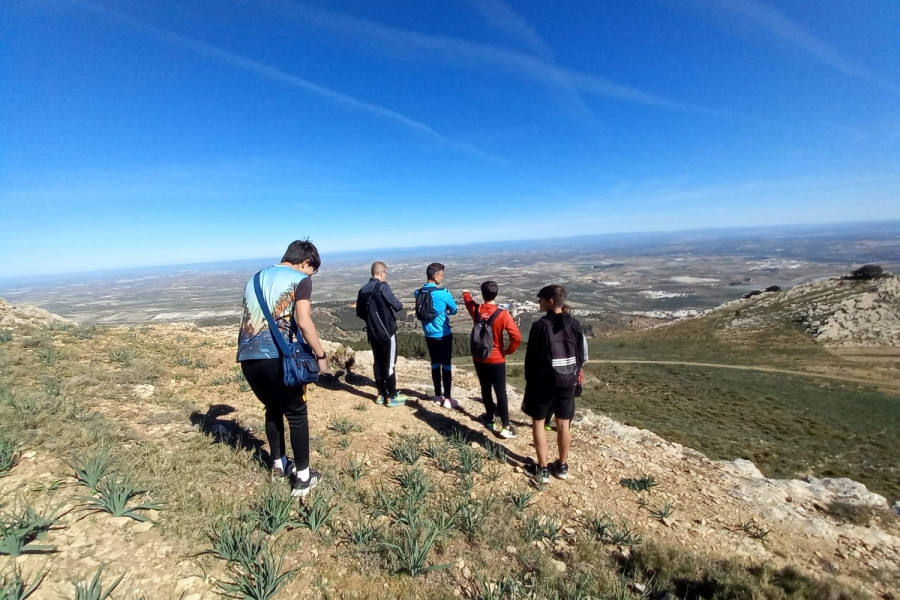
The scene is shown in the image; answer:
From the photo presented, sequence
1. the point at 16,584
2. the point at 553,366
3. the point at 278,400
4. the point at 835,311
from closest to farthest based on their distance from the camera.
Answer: the point at 16,584 < the point at 278,400 < the point at 553,366 < the point at 835,311

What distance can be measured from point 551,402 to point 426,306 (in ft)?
7.61

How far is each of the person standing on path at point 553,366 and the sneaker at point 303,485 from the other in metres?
2.26

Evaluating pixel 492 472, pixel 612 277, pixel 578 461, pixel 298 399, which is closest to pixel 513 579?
pixel 492 472

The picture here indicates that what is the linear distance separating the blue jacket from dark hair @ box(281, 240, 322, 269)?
2.22 m

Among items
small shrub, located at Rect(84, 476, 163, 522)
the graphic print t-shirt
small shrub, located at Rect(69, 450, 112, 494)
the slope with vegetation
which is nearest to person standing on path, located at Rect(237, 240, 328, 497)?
the graphic print t-shirt

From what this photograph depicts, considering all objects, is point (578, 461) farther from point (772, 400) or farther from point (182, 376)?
point (772, 400)

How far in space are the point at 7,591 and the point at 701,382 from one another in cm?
2016

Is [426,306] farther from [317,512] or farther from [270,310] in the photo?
[317,512]

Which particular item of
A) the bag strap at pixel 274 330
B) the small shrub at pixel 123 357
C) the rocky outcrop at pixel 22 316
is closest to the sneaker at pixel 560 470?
the bag strap at pixel 274 330

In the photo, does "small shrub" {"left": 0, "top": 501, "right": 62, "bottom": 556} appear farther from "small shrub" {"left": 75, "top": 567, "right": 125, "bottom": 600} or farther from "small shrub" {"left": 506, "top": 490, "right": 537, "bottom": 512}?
"small shrub" {"left": 506, "top": 490, "right": 537, "bottom": 512}

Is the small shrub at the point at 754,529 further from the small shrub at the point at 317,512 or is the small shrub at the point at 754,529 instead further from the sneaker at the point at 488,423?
the small shrub at the point at 317,512

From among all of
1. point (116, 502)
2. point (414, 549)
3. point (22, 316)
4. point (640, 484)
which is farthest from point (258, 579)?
point (22, 316)

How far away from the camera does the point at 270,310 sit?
10.1ft

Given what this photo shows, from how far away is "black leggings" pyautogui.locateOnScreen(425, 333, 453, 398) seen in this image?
5.70m
